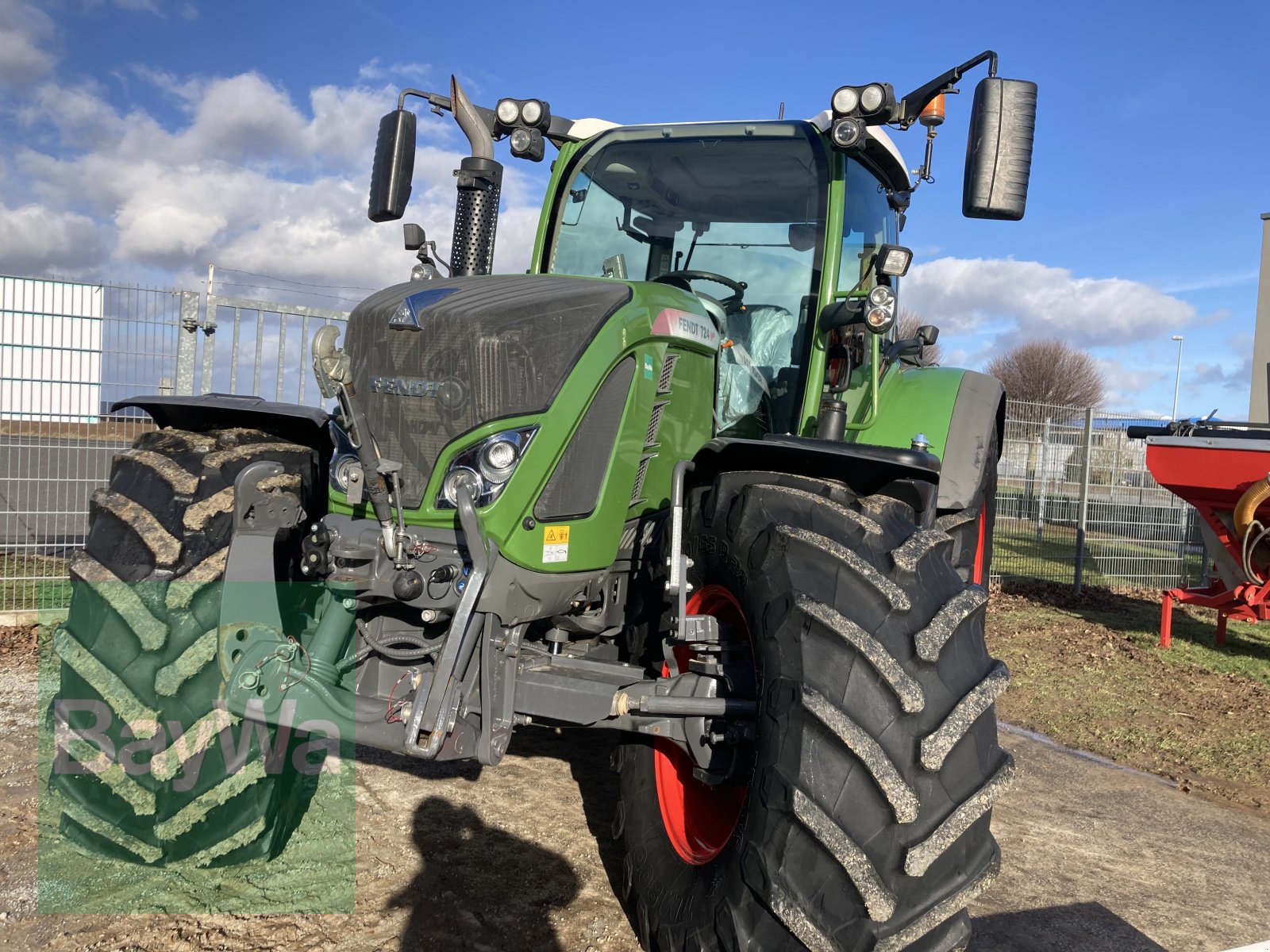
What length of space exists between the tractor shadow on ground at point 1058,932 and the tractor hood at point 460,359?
6.88 ft

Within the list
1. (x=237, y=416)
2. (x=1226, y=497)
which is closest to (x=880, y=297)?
(x=237, y=416)

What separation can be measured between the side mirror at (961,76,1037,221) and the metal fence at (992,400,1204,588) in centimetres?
916

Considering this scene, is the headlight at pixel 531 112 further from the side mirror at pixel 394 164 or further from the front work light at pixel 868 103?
the front work light at pixel 868 103

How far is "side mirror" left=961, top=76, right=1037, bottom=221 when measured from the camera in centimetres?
317

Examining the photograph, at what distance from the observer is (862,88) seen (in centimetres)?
364

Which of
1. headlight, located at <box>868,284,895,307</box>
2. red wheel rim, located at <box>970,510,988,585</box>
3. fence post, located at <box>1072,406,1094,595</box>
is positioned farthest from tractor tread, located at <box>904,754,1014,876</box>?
fence post, located at <box>1072,406,1094,595</box>

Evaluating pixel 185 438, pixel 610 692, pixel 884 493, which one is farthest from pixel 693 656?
pixel 185 438

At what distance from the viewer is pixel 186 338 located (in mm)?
7527

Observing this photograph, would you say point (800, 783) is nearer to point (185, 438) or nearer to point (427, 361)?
point (427, 361)

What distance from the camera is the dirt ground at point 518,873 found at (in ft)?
9.48

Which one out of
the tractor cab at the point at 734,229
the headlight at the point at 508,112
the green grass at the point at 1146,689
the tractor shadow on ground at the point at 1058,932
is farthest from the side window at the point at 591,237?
the green grass at the point at 1146,689

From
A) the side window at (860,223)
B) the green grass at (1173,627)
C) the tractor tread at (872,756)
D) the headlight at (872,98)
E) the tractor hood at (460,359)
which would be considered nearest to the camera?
the tractor tread at (872,756)

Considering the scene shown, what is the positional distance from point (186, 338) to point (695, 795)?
236 inches

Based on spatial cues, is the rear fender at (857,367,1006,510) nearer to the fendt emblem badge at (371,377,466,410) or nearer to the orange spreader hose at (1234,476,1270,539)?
the fendt emblem badge at (371,377,466,410)
